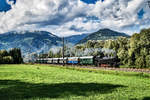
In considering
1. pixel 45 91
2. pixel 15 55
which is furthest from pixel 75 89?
pixel 15 55

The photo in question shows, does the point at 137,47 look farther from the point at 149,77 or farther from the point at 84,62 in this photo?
the point at 149,77

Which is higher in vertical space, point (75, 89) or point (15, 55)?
point (15, 55)

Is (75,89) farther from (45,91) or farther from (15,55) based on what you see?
(15,55)

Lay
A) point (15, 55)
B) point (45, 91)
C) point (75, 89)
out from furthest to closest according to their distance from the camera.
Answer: point (15, 55) → point (75, 89) → point (45, 91)

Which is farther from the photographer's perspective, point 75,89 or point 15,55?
point 15,55

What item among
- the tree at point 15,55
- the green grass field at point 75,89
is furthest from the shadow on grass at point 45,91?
the tree at point 15,55

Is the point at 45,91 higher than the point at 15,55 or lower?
lower

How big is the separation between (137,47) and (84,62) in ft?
63.2

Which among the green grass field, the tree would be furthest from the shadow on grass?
the tree

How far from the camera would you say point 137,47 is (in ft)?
203

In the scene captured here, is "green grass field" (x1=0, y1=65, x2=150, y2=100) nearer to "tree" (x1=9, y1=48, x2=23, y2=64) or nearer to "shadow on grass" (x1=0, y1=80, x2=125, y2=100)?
"shadow on grass" (x1=0, y1=80, x2=125, y2=100)

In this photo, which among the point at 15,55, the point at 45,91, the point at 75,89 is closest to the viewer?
the point at 45,91

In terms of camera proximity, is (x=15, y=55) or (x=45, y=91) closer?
(x=45, y=91)

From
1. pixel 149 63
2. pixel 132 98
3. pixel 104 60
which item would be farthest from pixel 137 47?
pixel 132 98
